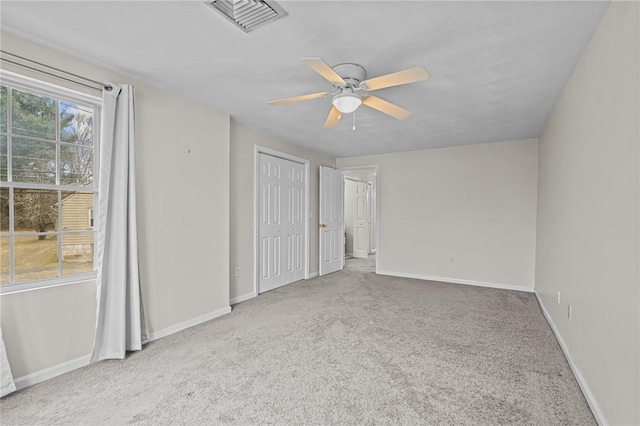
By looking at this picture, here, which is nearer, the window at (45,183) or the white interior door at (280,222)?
the window at (45,183)

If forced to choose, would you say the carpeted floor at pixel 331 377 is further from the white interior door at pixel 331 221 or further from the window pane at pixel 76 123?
the white interior door at pixel 331 221

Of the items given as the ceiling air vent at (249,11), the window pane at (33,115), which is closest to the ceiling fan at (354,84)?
the ceiling air vent at (249,11)

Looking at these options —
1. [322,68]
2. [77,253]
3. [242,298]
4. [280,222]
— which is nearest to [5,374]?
[77,253]

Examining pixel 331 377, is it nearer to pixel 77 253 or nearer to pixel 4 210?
pixel 77 253

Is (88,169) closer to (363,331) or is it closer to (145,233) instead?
(145,233)

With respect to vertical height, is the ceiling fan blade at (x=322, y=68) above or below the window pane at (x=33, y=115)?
above

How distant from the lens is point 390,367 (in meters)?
2.36

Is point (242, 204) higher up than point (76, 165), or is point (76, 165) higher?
point (76, 165)

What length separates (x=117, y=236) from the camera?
2.51m

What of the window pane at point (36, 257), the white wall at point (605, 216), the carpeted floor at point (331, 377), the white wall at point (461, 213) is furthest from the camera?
the white wall at point (461, 213)

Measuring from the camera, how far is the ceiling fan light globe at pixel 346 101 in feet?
7.76

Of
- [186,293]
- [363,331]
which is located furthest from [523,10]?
[186,293]

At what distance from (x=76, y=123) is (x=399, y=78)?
2.46m

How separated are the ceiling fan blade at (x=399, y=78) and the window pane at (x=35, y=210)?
2.44 meters
